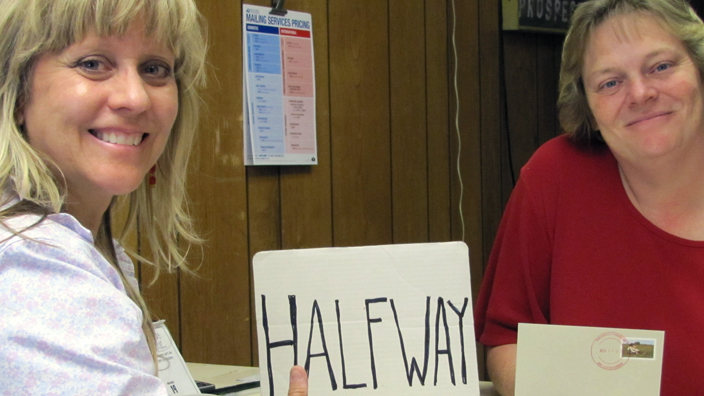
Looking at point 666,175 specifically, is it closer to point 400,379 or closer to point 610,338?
point 610,338

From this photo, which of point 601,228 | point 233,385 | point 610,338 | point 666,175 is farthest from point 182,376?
point 666,175

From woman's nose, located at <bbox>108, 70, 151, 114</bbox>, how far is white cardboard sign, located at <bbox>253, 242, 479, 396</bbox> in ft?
0.89

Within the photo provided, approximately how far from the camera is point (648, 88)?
4.03 feet

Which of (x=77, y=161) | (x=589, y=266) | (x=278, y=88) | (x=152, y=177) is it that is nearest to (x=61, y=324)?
(x=77, y=161)

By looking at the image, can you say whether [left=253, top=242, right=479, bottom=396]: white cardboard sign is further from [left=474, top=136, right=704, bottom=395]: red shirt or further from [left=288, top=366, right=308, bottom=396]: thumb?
[left=474, top=136, right=704, bottom=395]: red shirt

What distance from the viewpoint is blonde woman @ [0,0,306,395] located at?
0.58 m

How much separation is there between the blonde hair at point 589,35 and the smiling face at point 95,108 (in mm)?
894

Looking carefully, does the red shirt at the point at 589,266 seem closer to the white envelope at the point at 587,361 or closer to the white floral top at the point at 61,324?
the white envelope at the point at 587,361

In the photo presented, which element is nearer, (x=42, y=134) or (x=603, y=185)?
(x=42, y=134)

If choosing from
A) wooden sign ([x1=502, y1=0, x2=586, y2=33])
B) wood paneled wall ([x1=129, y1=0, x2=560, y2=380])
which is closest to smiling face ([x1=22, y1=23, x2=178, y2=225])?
wood paneled wall ([x1=129, y1=0, x2=560, y2=380])

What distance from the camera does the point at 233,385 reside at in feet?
4.07

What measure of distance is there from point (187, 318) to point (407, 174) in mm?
1004

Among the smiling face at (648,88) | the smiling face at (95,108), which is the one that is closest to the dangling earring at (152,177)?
the smiling face at (95,108)

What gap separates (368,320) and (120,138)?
422mm
